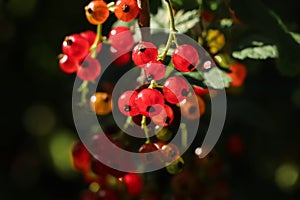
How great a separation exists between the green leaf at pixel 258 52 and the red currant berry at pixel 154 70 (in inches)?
15.8

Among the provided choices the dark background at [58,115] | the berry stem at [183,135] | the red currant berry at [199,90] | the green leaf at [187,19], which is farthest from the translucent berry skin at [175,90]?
the dark background at [58,115]

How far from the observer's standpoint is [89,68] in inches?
95.2

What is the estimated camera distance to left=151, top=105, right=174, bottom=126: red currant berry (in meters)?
2.12

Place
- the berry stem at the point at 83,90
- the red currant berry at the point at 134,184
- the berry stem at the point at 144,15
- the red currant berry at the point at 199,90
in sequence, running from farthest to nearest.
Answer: the red currant berry at the point at 134,184
the berry stem at the point at 83,90
the red currant berry at the point at 199,90
the berry stem at the point at 144,15

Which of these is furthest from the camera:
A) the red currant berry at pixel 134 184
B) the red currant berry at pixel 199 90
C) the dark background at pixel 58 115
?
the dark background at pixel 58 115

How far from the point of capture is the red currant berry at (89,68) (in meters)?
2.42

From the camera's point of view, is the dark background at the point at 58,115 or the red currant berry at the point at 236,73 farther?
the dark background at the point at 58,115

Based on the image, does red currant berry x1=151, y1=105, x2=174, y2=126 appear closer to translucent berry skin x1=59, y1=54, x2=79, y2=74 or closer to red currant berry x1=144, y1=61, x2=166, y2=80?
red currant berry x1=144, y1=61, x2=166, y2=80

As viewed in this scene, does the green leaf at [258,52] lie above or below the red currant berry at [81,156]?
above

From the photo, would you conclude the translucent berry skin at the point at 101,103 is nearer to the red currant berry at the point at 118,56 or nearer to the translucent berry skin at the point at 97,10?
the red currant berry at the point at 118,56

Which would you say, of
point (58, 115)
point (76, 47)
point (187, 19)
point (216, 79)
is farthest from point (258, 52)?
point (58, 115)

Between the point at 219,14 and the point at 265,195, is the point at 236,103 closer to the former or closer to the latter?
the point at 265,195

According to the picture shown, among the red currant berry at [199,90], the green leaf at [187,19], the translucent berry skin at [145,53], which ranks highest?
the translucent berry skin at [145,53]

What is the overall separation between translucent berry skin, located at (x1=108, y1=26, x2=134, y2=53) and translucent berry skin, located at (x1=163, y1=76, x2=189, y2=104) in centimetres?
29
